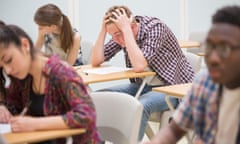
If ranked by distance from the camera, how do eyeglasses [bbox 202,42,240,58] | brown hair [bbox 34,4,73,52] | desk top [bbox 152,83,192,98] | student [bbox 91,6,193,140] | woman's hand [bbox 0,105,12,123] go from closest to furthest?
eyeglasses [bbox 202,42,240,58]
woman's hand [bbox 0,105,12,123]
desk top [bbox 152,83,192,98]
student [bbox 91,6,193,140]
brown hair [bbox 34,4,73,52]

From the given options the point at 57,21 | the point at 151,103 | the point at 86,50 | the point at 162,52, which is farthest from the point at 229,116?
the point at 86,50

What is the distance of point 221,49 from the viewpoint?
112 centimetres

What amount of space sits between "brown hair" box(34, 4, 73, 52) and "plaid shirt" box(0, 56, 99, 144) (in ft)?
5.38

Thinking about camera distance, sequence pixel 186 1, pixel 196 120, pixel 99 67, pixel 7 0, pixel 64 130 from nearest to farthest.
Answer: pixel 196 120
pixel 64 130
pixel 99 67
pixel 7 0
pixel 186 1

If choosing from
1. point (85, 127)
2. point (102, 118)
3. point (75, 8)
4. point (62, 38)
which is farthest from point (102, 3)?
point (85, 127)

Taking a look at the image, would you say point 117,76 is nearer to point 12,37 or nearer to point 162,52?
point 162,52

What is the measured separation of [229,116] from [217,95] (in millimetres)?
75

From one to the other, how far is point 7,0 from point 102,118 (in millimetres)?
3219

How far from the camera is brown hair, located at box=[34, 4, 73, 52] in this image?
347 centimetres

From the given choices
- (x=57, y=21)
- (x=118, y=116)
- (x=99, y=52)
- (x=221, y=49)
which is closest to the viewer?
(x=221, y=49)

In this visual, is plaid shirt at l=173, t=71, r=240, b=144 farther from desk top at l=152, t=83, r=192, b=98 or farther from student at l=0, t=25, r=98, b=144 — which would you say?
desk top at l=152, t=83, r=192, b=98

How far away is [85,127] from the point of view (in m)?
1.71

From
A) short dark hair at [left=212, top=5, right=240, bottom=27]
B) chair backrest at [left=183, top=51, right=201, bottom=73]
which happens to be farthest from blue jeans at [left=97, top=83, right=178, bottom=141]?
short dark hair at [left=212, top=5, right=240, bottom=27]

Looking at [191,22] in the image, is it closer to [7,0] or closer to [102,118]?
[7,0]
